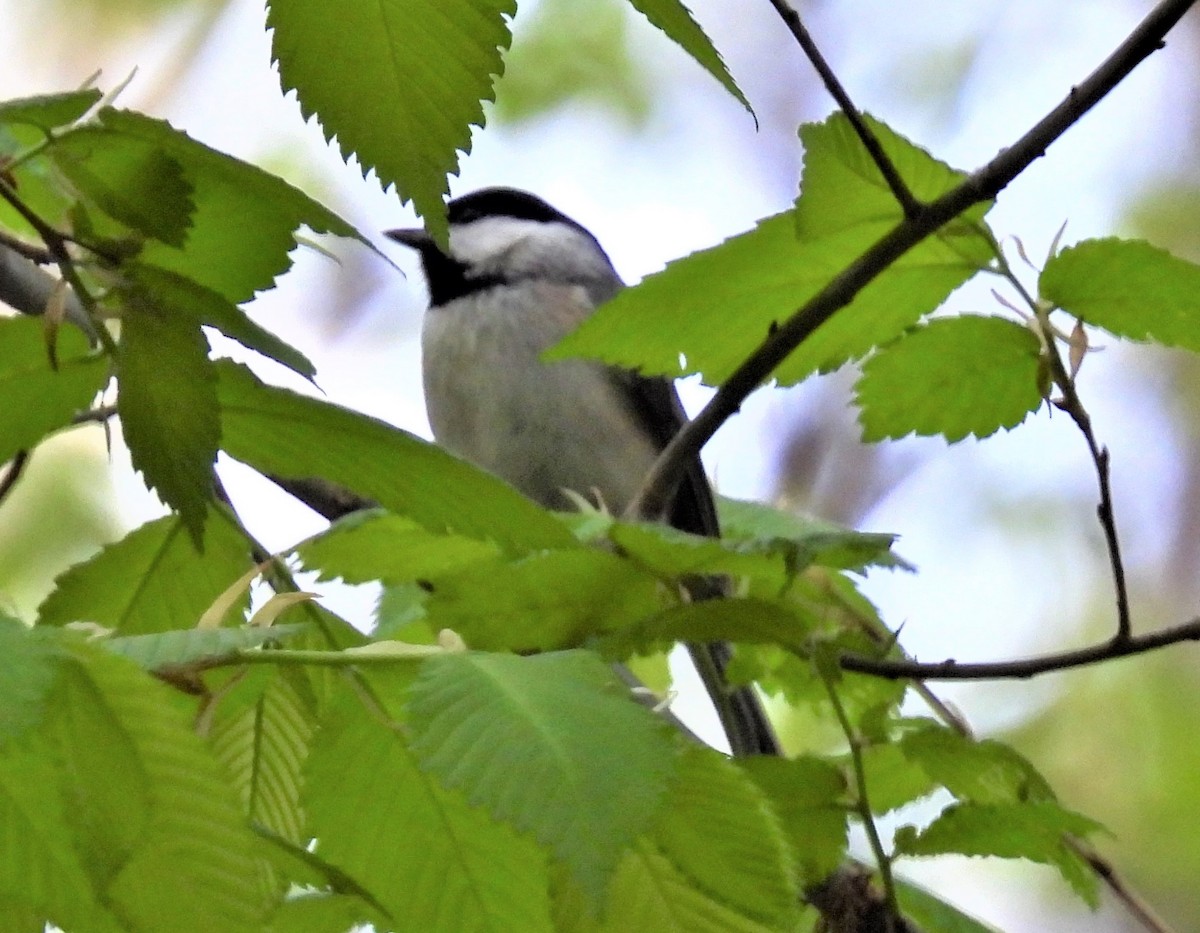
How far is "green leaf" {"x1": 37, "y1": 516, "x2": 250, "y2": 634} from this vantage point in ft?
2.09

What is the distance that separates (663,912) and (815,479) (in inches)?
84.4

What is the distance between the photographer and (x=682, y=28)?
0.43m

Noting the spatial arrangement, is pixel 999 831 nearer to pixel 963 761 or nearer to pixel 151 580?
pixel 963 761

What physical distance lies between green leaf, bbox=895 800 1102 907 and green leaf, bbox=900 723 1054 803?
1cm

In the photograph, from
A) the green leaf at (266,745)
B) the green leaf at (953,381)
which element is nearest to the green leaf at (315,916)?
the green leaf at (266,745)

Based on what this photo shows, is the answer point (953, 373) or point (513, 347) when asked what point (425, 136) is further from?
point (513, 347)

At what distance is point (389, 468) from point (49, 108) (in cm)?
15

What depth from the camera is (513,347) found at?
181 cm

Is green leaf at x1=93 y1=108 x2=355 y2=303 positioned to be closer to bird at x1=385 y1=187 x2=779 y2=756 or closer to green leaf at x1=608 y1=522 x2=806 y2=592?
green leaf at x1=608 y1=522 x2=806 y2=592

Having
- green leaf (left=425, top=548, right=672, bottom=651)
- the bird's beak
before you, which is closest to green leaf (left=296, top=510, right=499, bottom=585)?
green leaf (left=425, top=548, right=672, bottom=651)

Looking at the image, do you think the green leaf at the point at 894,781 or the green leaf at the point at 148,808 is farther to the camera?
the green leaf at the point at 894,781

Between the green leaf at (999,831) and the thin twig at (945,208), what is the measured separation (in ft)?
0.73

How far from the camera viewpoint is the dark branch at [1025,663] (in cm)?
64

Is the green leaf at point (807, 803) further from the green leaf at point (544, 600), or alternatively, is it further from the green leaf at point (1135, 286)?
the green leaf at point (1135, 286)
